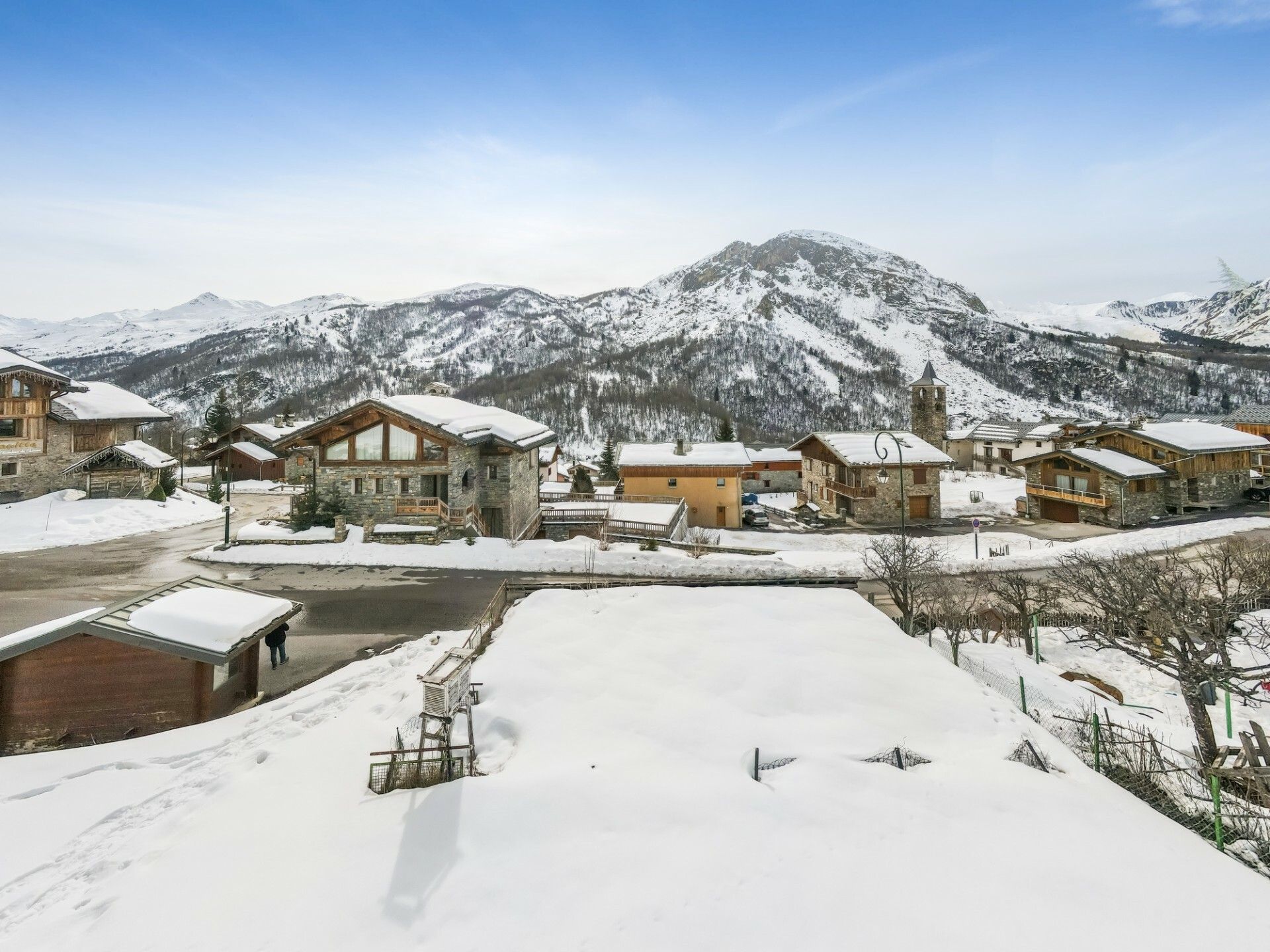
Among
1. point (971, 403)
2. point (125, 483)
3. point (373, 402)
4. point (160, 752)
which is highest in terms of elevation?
point (971, 403)

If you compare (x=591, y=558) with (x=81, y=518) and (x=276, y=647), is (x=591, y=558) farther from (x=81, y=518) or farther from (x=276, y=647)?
(x=81, y=518)

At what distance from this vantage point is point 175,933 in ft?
17.1

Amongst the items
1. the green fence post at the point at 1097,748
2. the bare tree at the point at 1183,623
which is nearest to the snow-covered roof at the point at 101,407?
the green fence post at the point at 1097,748

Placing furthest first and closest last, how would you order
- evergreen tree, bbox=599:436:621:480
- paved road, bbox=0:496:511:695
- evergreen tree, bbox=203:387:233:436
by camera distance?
evergreen tree, bbox=599:436:621:480 < evergreen tree, bbox=203:387:233:436 < paved road, bbox=0:496:511:695

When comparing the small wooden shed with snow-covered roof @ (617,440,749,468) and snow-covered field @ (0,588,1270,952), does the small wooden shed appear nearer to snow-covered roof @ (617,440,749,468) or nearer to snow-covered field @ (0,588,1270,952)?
snow-covered field @ (0,588,1270,952)

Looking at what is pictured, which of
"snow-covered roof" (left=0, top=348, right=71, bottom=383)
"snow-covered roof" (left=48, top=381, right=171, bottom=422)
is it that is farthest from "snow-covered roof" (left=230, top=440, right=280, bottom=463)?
"snow-covered roof" (left=0, top=348, right=71, bottom=383)

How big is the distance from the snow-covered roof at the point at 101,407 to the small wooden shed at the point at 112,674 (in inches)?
1327

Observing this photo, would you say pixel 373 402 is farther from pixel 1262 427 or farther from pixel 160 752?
pixel 1262 427

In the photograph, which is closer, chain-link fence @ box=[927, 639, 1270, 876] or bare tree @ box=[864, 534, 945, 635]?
chain-link fence @ box=[927, 639, 1270, 876]

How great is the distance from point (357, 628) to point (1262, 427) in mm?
82369

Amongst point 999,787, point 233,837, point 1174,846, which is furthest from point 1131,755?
point 233,837

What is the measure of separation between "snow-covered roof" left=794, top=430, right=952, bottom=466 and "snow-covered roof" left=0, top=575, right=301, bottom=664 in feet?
120

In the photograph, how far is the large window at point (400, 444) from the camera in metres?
27.8

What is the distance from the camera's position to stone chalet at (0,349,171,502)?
3123 cm
